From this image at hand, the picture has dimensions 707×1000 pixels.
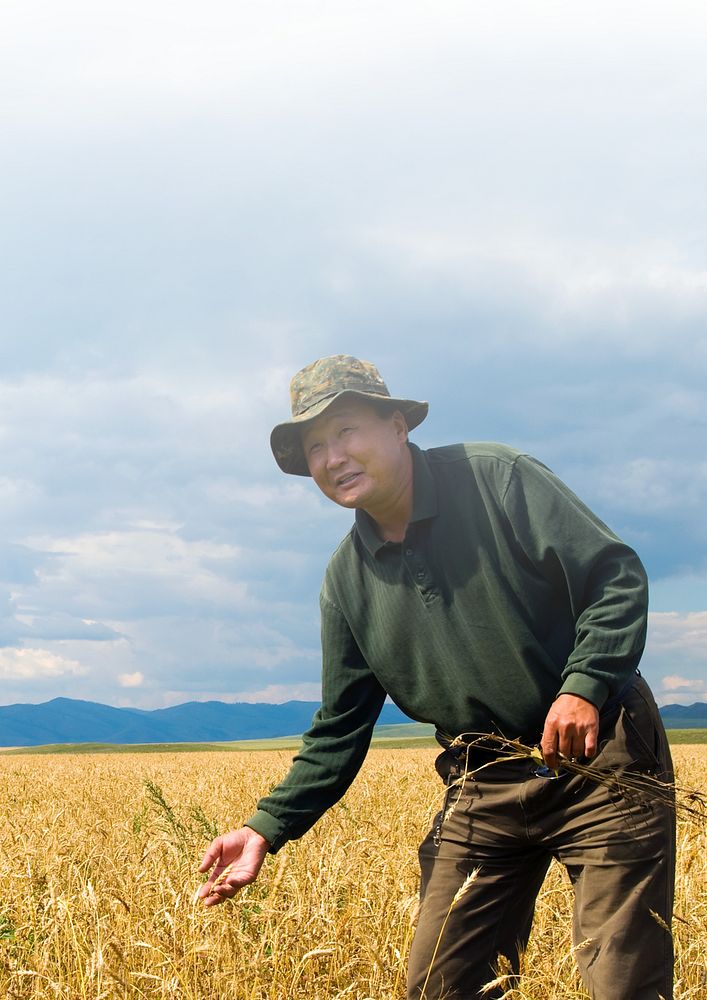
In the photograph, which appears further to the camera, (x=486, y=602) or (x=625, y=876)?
(x=486, y=602)

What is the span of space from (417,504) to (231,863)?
142 centimetres

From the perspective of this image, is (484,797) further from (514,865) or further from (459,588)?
(459,588)

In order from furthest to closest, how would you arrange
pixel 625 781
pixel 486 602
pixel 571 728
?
pixel 486 602 < pixel 625 781 < pixel 571 728

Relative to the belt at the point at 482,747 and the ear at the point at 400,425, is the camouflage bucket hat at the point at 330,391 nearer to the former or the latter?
the ear at the point at 400,425

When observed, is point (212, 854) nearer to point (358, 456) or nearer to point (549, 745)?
point (549, 745)

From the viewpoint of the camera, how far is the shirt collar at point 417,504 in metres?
3.23

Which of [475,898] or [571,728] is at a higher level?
[571,728]

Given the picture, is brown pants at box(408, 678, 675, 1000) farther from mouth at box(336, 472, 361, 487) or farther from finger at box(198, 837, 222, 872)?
mouth at box(336, 472, 361, 487)

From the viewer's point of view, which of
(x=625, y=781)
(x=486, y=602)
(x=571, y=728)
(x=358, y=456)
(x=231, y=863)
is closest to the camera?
(x=571, y=728)

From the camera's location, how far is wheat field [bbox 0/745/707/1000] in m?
3.11

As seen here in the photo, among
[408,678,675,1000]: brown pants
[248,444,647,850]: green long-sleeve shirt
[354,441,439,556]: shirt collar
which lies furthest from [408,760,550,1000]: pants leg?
[354,441,439,556]: shirt collar

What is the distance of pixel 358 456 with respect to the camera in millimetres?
3230

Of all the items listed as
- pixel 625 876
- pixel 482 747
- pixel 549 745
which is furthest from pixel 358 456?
pixel 625 876

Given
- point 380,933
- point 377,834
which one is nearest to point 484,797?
point 380,933
